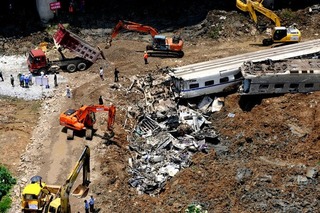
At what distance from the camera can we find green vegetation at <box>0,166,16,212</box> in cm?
2906

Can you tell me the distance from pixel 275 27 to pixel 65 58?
61.2 ft

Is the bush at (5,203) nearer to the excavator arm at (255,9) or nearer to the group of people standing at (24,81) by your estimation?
the group of people standing at (24,81)

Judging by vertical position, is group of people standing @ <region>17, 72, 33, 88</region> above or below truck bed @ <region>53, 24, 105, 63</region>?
below

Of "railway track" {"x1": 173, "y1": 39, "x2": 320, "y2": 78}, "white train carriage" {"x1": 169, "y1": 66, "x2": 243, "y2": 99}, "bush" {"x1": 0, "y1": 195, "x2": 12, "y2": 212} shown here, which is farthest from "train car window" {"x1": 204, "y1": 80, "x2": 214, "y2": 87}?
"bush" {"x1": 0, "y1": 195, "x2": 12, "y2": 212}

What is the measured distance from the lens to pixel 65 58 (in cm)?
4416

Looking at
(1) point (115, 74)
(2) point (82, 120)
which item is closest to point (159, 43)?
(1) point (115, 74)

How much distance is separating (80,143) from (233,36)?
20.1 m

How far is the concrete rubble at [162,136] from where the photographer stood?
31969mm

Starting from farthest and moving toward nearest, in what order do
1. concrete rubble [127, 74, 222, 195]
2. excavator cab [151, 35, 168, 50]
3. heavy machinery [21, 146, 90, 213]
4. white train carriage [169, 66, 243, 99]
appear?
1. excavator cab [151, 35, 168, 50]
2. white train carriage [169, 66, 243, 99]
3. concrete rubble [127, 74, 222, 195]
4. heavy machinery [21, 146, 90, 213]

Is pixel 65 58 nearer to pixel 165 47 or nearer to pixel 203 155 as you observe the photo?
pixel 165 47

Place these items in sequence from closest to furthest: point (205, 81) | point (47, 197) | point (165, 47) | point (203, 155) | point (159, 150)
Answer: point (47, 197) → point (203, 155) → point (159, 150) → point (205, 81) → point (165, 47)

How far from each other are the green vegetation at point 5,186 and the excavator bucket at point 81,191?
12.5 ft

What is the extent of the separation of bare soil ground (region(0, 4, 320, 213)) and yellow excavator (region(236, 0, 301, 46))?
9.42 meters

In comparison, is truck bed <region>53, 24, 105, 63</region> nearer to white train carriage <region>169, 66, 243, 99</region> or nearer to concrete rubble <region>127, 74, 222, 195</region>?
concrete rubble <region>127, 74, 222, 195</region>
